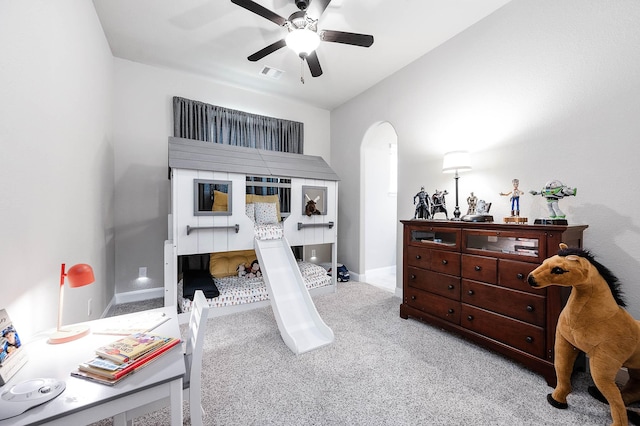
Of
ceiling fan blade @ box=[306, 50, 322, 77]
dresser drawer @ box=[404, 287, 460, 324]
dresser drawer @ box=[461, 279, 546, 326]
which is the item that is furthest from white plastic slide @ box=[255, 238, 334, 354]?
ceiling fan blade @ box=[306, 50, 322, 77]

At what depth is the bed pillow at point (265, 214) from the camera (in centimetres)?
355

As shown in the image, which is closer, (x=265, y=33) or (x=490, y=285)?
(x=490, y=285)

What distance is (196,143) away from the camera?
3160mm

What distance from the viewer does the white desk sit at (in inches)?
29.6

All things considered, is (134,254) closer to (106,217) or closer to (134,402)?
(106,217)

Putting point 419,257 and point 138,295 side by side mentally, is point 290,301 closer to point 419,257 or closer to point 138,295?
point 419,257

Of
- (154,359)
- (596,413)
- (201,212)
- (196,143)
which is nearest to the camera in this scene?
(154,359)

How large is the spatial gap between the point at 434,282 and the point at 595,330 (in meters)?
1.16

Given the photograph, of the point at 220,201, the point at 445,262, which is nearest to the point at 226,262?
the point at 220,201

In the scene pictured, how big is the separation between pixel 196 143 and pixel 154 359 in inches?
107

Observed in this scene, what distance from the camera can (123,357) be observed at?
3.12 feet

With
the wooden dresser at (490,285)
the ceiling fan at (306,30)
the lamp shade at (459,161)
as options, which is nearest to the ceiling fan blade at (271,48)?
the ceiling fan at (306,30)

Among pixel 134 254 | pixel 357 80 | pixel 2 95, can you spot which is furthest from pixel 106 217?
pixel 357 80

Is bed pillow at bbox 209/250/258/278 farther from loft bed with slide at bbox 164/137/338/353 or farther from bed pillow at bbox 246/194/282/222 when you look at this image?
bed pillow at bbox 246/194/282/222
